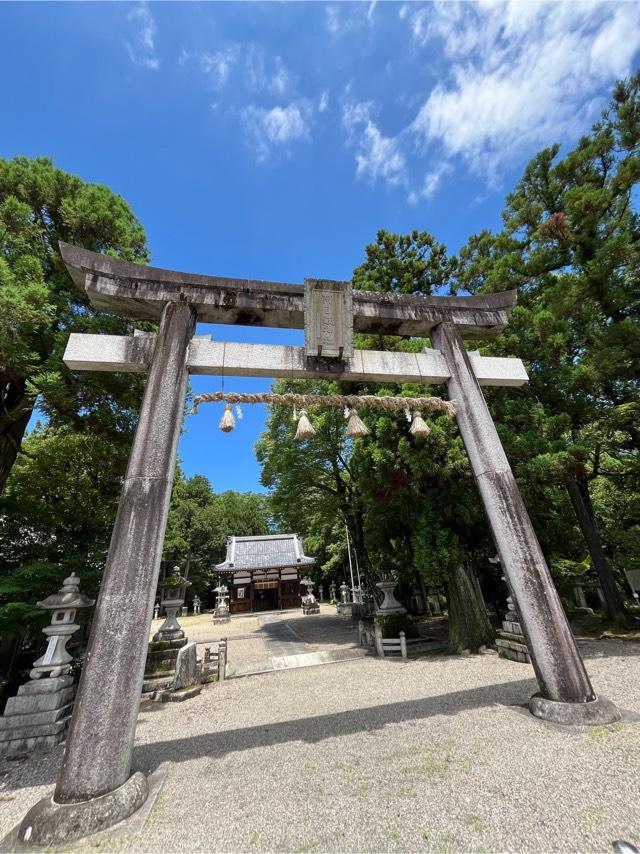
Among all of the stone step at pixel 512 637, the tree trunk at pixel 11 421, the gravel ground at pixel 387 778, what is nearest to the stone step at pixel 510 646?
the stone step at pixel 512 637

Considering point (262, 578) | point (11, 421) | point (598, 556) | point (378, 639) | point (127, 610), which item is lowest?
point (378, 639)

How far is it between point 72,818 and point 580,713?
4493 millimetres

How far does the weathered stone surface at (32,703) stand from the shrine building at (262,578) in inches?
885

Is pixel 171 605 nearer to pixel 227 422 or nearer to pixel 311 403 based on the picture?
pixel 227 422

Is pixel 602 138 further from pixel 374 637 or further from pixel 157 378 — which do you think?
pixel 374 637

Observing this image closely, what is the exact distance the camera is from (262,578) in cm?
2744

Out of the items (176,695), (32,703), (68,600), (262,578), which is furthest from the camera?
(262,578)

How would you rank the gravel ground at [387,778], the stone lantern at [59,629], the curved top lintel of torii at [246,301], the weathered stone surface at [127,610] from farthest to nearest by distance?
the stone lantern at [59,629] < the curved top lintel of torii at [246,301] < the weathered stone surface at [127,610] < the gravel ground at [387,778]

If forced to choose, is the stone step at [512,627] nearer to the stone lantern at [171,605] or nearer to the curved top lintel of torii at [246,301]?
the curved top lintel of torii at [246,301]

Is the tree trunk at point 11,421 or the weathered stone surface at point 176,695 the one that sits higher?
the tree trunk at point 11,421

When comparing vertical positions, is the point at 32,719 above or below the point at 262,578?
below

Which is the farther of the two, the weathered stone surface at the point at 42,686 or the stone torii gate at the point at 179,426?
the weathered stone surface at the point at 42,686

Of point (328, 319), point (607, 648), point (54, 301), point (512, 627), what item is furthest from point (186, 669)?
point (607, 648)

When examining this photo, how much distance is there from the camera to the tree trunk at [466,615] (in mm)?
8914
